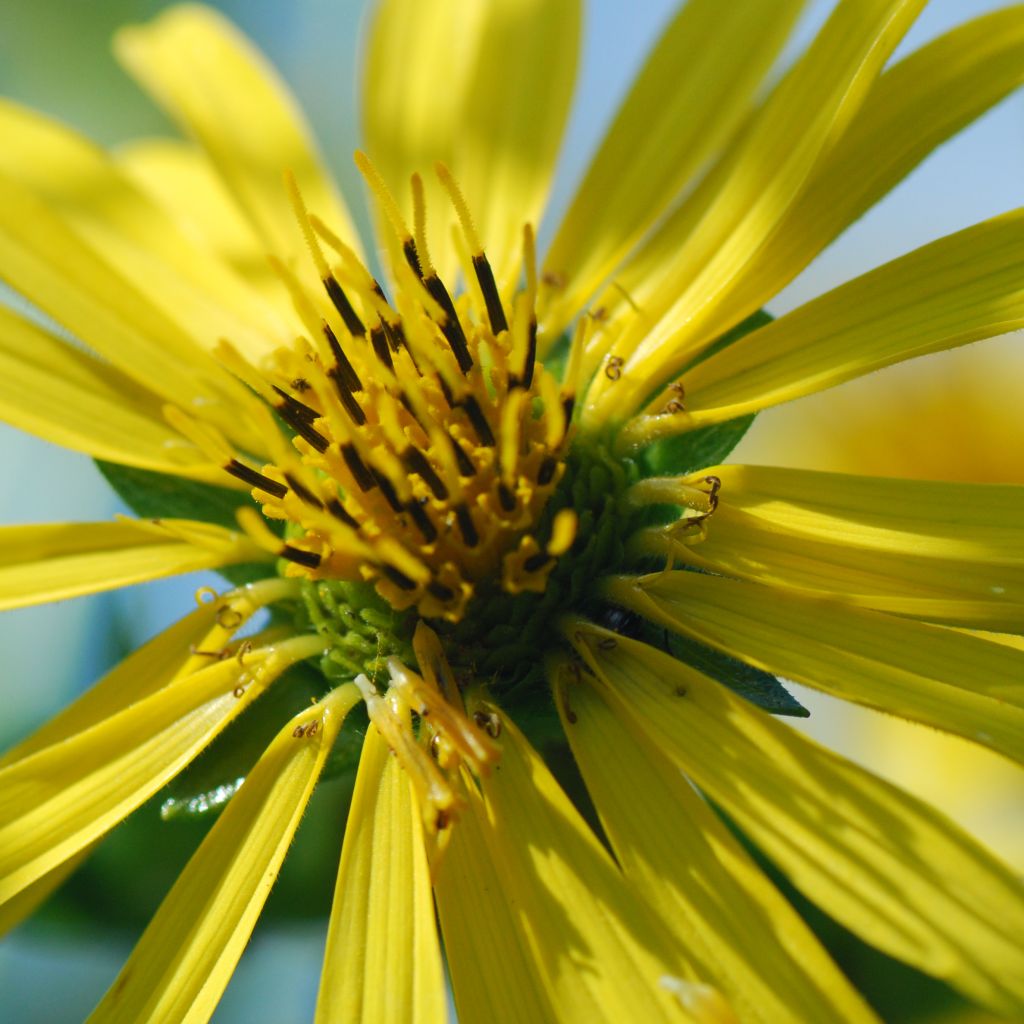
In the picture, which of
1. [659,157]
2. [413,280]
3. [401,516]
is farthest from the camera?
[659,157]

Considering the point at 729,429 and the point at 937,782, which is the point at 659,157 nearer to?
the point at 729,429

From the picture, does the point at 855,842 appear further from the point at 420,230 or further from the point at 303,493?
the point at 420,230

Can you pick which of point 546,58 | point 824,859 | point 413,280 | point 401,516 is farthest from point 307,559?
point 546,58

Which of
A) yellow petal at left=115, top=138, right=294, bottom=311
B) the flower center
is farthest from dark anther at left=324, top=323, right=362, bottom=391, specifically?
yellow petal at left=115, top=138, right=294, bottom=311

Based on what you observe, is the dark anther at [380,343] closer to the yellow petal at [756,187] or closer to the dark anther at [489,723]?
the yellow petal at [756,187]

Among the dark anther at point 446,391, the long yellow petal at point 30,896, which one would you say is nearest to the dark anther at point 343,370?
the dark anther at point 446,391

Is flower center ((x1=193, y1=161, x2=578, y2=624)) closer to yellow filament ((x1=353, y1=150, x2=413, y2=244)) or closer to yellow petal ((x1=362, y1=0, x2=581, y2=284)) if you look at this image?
yellow filament ((x1=353, y1=150, x2=413, y2=244))

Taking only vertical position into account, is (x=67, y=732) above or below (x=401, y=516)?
below
